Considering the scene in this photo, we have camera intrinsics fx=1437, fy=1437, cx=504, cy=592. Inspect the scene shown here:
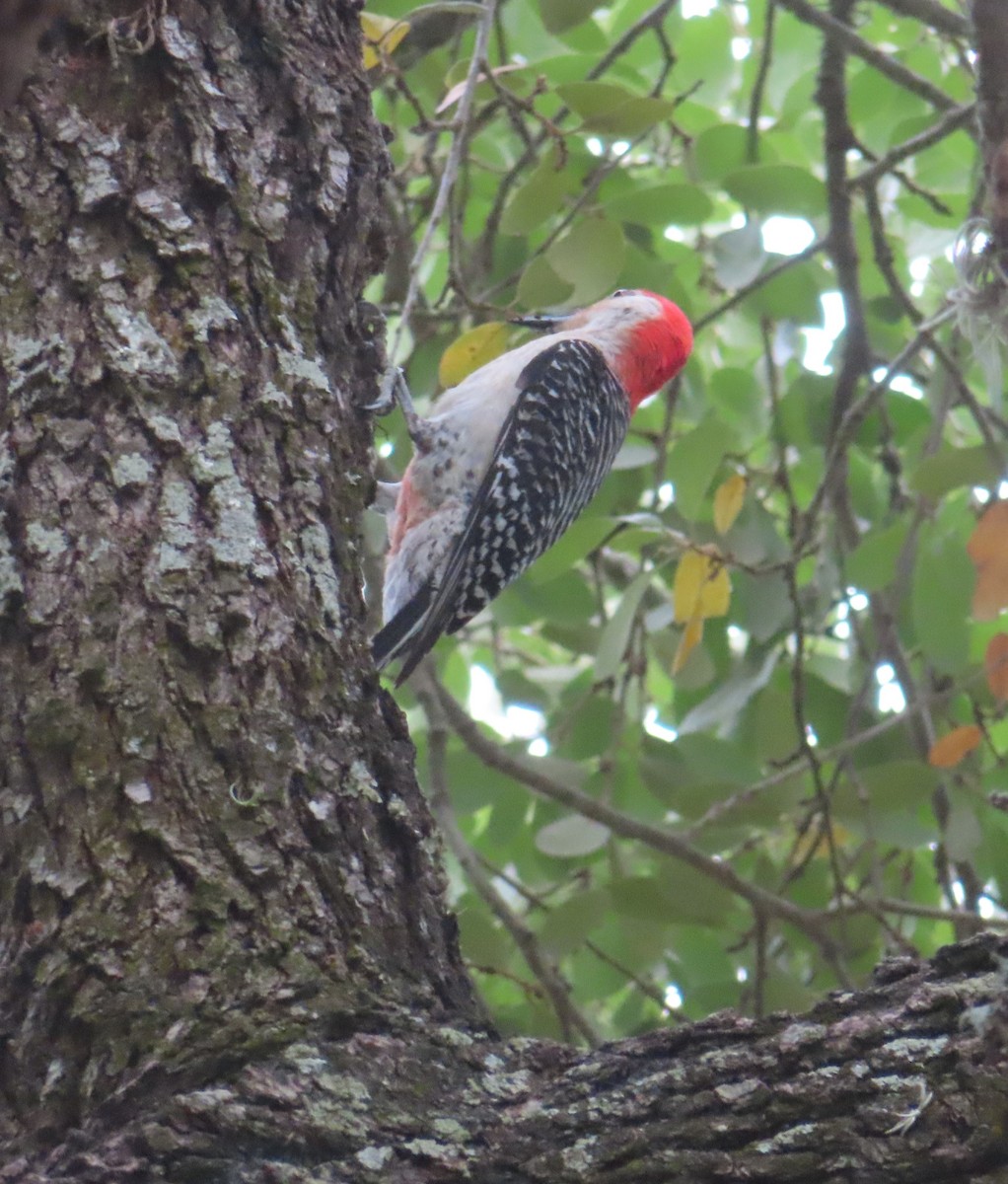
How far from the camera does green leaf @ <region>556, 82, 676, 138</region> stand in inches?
114

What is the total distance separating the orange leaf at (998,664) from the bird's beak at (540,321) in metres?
1.39

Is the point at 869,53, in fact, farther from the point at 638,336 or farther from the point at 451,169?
the point at 451,169

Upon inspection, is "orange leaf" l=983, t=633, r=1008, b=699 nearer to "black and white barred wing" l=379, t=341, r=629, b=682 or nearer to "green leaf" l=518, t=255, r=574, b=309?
"green leaf" l=518, t=255, r=574, b=309

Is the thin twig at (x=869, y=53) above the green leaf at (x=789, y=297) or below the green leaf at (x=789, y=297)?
above

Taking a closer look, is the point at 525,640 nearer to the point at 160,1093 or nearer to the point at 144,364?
the point at 144,364

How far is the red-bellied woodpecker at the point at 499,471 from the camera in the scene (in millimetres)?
3820

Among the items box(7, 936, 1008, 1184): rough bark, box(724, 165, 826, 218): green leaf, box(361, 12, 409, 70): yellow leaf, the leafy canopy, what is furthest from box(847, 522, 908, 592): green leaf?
box(7, 936, 1008, 1184): rough bark

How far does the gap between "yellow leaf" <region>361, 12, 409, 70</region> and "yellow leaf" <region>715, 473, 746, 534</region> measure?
3.97 ft

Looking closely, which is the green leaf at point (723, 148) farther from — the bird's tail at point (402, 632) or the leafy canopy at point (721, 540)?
the bird's tail at point (402, 632)

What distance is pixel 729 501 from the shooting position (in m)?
3.32

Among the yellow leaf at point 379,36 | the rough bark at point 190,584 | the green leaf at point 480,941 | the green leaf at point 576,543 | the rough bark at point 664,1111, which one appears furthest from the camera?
the green leaf at point 576,543

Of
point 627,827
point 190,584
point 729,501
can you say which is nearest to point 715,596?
point 729,501

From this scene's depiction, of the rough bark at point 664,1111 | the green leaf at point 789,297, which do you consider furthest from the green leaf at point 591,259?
the rough bark at point 664,1111

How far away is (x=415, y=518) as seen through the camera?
401cm
